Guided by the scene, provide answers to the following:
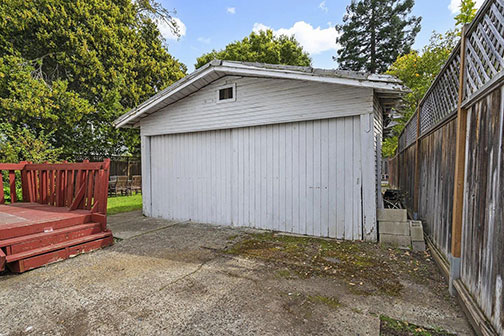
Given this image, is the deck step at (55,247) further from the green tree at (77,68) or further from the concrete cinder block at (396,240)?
the green tree at (77,68)

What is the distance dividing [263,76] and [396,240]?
366 centimetres

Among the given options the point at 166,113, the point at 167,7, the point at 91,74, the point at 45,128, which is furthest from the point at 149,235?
the point at 167,7

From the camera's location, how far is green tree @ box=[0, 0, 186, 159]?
9.36 metres

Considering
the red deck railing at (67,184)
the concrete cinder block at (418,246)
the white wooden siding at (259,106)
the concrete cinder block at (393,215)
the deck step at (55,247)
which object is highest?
the white wooden siding at (259,106)

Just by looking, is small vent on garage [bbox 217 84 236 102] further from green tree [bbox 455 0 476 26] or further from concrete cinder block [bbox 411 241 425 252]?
green tree [bbox 455 0 476 26]

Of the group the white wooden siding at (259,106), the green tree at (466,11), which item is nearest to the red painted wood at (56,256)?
the white wooden siding at (259,106)

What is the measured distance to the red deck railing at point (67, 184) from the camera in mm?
4012

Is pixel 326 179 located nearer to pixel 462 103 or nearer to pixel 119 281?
pixel 462 103

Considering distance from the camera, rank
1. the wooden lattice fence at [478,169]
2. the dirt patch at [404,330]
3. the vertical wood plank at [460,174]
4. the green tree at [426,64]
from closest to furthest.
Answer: the wooden lattice fence at [478,169] < the dirt patch at [404,330] < the vertical wood plank at [460,174] < the green tree at [426,64]

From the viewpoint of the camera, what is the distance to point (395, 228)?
398 centimetres

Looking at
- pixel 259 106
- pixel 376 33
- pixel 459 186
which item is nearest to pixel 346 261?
pixel 459 186

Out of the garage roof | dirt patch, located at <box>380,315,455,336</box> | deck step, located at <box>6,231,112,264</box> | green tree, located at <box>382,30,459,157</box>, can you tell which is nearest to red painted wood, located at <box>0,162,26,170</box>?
the garage roof

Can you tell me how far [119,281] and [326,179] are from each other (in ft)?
11.4

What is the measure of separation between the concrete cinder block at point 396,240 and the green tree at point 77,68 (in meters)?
11.7
